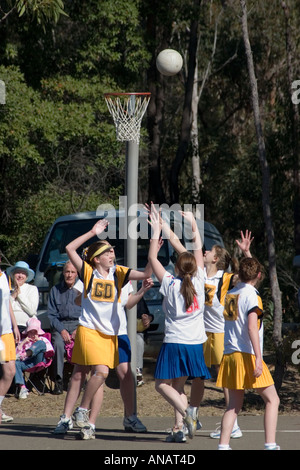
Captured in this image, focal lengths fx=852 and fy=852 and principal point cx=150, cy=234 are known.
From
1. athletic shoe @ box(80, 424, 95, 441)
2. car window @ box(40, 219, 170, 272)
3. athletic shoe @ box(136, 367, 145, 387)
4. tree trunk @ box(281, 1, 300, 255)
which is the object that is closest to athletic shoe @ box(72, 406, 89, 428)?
athletic shoe @ box(80, 424, 95, 441)

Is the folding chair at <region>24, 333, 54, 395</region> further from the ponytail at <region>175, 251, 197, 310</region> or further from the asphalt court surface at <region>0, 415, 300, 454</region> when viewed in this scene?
the ponytail at <region>175, 251, 197, 310</region>

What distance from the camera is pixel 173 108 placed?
3359 cm

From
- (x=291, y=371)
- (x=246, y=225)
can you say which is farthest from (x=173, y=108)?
(x=291, y=371)

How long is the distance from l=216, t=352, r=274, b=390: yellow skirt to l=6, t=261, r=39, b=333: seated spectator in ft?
14.6

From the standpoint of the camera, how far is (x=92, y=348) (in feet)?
24.8

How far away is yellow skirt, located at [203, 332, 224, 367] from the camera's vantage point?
8.30 m

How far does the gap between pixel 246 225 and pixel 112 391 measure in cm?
1825

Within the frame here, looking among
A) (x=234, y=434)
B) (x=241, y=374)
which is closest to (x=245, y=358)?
(x=241, y=374)

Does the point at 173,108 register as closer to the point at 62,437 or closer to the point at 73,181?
the point at 73,181

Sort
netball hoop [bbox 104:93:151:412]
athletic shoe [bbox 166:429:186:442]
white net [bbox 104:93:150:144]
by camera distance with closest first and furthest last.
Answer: athletic shoe [bbox 166:429:186:442]
netball hoop [bbox 104:93:151:412]
white net [bbox 104:93:150:144]

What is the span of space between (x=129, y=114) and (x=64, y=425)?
3.55 metres

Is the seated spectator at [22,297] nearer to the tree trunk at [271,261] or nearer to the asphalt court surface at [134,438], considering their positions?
the asphalt court surface at [134,438]

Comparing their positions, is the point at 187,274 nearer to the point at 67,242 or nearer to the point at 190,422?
the point at 190,422

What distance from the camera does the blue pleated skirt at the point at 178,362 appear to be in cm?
739
